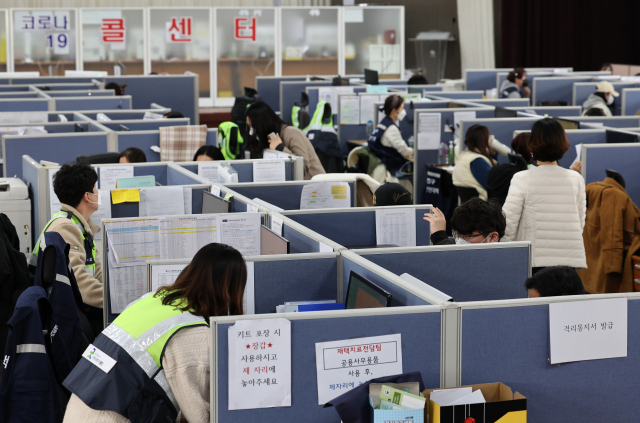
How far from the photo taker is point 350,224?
2.80 meters

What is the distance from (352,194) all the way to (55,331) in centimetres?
162

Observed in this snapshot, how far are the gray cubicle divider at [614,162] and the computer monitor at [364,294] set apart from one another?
2819mm

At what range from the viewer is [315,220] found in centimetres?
278

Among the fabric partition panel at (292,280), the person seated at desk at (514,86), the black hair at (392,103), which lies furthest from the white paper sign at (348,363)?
the person seated at desk at (514,86)

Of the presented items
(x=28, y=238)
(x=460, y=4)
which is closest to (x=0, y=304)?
(x=28, y=238)

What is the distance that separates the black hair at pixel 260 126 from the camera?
473 cm

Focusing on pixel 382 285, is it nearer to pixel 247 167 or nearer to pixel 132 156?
Answer: pixel 247 167

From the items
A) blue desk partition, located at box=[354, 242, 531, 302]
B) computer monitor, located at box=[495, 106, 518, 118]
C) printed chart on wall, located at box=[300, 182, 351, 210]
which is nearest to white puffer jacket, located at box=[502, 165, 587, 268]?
printed chart on wall, located at box=[300, 182, 351, 210]

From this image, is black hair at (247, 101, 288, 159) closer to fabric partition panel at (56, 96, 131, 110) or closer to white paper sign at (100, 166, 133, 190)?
white paper sign at (100, 166, 133, 190)

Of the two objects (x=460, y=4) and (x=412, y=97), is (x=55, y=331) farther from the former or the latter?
(x=460, y=4)

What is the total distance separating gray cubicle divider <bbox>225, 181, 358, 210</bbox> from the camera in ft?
11.1

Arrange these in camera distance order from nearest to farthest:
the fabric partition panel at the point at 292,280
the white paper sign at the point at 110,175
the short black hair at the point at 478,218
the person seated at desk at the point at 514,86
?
the fabric partition panel at the point at 292,280, the short black hair at the point at 478,218, the white paper sign at the point at 110,175, the person seated at desk at the point at 514,86

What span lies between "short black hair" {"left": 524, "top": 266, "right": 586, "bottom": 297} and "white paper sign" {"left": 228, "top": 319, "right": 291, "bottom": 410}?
91cm

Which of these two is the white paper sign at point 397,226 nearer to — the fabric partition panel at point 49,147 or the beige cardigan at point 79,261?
the beige cardigan at point 79,261
